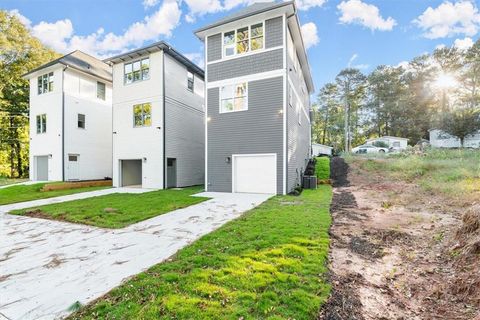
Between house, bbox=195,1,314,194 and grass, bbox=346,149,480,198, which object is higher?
house, bbox=195,1,314,194

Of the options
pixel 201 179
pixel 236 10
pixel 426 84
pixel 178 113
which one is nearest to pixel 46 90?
Result: pixel 178 113

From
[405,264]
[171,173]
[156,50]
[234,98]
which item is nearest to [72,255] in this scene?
[405,264]

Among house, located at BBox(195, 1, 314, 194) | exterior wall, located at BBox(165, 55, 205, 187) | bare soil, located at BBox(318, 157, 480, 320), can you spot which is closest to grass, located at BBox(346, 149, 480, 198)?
bare soil, located at BBox(318, 157, 480, 320)

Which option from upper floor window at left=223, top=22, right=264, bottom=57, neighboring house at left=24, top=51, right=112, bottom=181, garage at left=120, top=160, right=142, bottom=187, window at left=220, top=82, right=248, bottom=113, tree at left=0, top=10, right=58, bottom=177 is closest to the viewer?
upper floor window at left=223, top=22, right=264, bottom=57

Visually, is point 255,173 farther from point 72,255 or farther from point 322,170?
point 72,255

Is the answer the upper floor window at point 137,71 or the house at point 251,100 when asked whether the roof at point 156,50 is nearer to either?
the upper floor window at point 137,71

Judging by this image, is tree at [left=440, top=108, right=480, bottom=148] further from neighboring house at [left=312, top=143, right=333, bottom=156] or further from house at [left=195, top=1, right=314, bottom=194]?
house at [left=195, top=1, right=314, bottom=194]

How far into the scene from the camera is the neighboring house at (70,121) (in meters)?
15.2

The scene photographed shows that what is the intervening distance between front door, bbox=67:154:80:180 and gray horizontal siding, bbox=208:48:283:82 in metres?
10.8

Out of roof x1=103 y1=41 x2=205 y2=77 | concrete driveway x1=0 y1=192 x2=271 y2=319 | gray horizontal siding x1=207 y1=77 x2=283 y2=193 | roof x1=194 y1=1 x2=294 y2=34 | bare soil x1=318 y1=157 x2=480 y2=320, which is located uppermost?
roof x1=194 y1=1 x2=294 y2=34

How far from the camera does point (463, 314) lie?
8.23ft

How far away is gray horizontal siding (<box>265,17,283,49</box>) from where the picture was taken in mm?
10352

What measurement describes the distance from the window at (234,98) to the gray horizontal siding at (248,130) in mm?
223

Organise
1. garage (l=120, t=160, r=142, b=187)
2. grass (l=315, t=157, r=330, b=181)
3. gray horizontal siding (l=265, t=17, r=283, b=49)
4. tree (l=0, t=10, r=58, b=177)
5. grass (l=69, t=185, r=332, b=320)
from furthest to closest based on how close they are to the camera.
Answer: tree (l=0, t=10, r=58, b=177) < grass (l=315, t=157, r=330, b=181) < garage (l=120, t=160, r=142, b=187) < gray horizontal siding (l=265, t=17, r=283, b=49) < grass (l=69, t=185, r=332, b=320)
